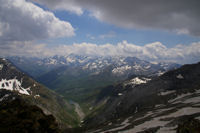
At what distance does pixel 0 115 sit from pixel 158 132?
140 ft

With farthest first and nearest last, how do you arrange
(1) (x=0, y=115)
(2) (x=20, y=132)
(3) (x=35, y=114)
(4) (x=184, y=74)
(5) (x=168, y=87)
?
(4) (x=184, y=74) → (5) (x=168, y=87) → (3) (x=35, y=114) → (1) (x=0, y=115) → (2) (x=20, y=132)

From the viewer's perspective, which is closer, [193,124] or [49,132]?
[193,124]

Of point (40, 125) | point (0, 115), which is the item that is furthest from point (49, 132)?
point (0, 115)

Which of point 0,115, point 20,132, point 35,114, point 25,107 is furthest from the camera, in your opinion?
point 25,107

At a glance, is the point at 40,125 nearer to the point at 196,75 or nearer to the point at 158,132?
the point at 158,132

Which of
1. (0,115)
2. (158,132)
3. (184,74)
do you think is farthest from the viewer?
(184,74)

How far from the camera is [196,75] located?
175 meters

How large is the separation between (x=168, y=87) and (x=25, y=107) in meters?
152

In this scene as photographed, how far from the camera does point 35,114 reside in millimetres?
49562

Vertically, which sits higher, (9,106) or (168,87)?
(9,106)

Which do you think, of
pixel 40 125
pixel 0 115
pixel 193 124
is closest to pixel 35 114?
pixel 40 125

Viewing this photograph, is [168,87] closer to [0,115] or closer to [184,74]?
[184,74]

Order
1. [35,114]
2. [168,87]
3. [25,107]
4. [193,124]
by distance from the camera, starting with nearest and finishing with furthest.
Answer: [193,124], [35,114], [25,107], [168,87]

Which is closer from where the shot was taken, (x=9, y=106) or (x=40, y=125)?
(x=40, y=125)
